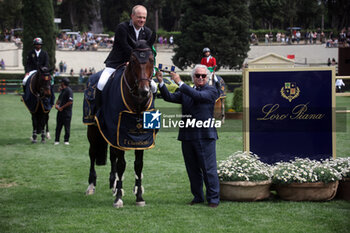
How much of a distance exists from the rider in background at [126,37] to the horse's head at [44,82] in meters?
7.58

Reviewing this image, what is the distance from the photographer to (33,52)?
16.3 metres

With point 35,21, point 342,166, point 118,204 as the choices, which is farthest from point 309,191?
point 35,21

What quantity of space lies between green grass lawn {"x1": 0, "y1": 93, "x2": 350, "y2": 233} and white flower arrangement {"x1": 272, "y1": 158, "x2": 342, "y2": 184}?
387 mm

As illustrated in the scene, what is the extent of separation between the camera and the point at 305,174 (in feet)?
25.4

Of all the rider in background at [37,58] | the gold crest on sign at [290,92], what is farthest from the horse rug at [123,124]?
the rider in background at [37,58]

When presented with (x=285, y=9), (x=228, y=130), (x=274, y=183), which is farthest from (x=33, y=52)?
(x=285, y=9)

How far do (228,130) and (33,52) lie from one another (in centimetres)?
755

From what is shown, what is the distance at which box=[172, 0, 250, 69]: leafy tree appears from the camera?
4803cm

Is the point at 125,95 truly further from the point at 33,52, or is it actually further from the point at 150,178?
the point at 33,52

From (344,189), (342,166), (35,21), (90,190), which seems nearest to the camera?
(344,189)

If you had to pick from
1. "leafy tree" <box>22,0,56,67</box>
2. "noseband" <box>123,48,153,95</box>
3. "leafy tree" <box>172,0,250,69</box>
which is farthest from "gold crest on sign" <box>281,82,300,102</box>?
"leafy tree" <box>172,0,250,69</box>

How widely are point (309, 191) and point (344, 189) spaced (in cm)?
72

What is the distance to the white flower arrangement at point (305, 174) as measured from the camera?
7777mm

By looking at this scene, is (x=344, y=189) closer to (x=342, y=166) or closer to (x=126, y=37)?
(x=342, y=166)
